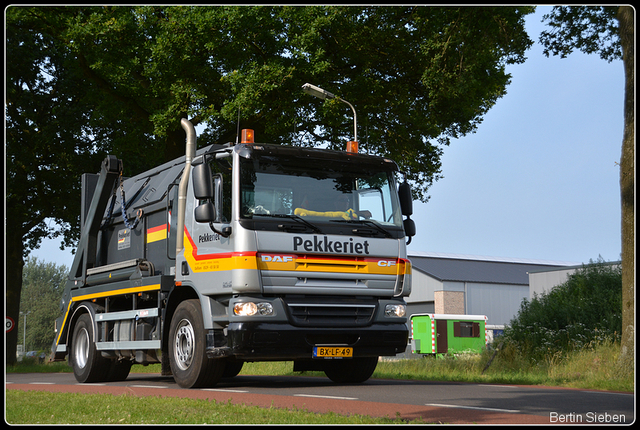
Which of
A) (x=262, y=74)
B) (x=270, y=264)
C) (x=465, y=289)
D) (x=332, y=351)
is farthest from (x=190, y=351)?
(x=465, y=289)

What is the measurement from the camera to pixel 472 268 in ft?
188

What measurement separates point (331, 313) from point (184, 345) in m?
2.32

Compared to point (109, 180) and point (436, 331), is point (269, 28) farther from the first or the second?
point (436, 331)

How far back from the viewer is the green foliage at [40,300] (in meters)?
109

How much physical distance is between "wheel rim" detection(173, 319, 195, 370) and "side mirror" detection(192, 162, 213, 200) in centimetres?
197

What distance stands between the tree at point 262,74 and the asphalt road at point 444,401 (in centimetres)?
762

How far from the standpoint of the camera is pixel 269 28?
62.8 feet

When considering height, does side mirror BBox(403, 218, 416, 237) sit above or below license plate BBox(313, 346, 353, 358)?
above

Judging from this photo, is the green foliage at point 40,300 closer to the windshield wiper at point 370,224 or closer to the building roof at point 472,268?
the building roof at point 472,268

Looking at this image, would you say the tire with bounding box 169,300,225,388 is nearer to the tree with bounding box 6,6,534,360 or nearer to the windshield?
the windshield

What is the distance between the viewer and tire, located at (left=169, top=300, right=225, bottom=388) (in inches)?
413

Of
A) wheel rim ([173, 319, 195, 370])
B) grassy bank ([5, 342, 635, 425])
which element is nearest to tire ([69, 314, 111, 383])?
grassy bank ([5, 342, 635, 425])

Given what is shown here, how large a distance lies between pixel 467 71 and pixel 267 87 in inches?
206

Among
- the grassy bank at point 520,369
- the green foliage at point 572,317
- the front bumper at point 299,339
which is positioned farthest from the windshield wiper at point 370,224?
the green foliage at point 572,317
